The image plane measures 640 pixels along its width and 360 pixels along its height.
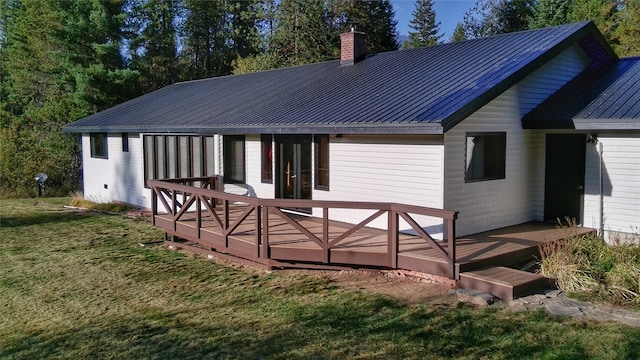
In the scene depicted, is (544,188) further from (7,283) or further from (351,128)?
(7,283)

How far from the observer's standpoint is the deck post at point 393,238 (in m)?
7.71

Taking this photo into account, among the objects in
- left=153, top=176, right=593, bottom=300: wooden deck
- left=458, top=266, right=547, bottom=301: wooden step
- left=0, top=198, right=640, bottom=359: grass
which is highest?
left=153, top=176, right=593, bottom=300: wooden deck

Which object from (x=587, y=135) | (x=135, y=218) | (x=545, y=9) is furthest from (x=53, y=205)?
(x=545, y=9)

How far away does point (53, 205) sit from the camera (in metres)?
18.9

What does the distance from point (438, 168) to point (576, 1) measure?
31.6 meters

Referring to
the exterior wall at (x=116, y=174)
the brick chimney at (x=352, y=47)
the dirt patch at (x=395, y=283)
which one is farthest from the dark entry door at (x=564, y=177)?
the exterior wall at (x=116, y=174)

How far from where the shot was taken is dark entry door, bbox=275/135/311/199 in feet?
37.8

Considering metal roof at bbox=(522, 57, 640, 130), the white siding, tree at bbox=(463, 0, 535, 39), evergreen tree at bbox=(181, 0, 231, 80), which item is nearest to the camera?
the white siding

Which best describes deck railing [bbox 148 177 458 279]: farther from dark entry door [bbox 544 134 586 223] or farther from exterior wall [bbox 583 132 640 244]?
exterior wall [bbox 583 132 640 244]

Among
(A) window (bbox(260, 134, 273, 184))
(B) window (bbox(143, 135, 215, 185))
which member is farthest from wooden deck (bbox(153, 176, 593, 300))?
(B) window (bbox(143, 135, 215, 185))

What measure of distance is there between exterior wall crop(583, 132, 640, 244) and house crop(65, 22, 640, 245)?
0.7 inches

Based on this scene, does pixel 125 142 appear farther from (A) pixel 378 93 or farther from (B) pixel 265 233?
(B) pixel 265 233

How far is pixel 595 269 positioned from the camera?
24.4 feet

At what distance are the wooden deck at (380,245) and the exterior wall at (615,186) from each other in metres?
0.45
